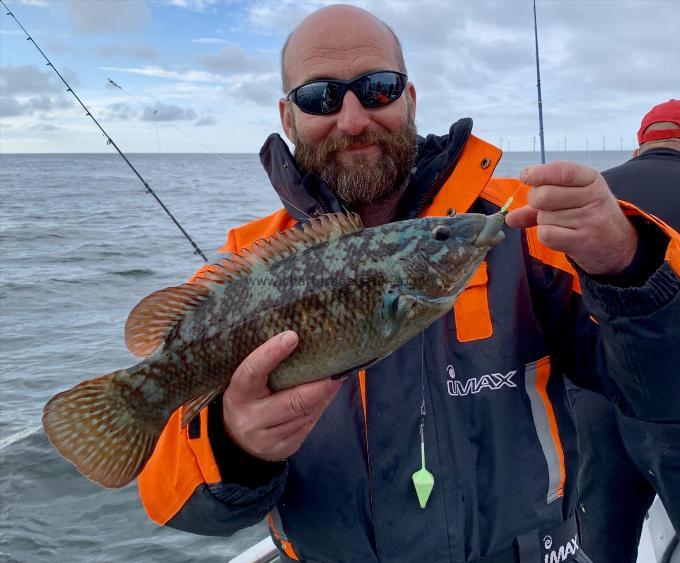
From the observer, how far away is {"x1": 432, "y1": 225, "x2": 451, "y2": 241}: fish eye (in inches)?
97.2

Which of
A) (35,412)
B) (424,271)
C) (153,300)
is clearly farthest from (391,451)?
(35,412)

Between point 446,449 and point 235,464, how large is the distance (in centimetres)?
93

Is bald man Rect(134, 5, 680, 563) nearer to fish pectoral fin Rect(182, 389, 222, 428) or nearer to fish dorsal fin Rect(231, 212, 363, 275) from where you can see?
fish pectoral fin Rect(182, 389, 222, 428)

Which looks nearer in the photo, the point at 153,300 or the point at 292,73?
the point at 153,300

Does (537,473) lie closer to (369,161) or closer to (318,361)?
(318,361)

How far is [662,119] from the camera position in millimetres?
4707

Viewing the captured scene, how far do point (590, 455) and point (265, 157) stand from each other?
122 inches

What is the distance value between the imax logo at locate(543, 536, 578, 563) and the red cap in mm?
3362

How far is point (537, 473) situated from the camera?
2.63m

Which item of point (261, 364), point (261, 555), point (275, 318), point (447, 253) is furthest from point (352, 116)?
point (261, 555)

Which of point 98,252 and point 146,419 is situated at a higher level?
point 146,419

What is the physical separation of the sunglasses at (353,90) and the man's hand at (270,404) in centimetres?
155

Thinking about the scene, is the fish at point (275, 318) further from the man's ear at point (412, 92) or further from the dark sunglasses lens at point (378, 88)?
the man's ear at point (412, 92)

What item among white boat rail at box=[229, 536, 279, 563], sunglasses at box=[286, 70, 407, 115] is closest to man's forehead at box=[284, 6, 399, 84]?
sunglasses at box=[286, 70, 407, 115]
